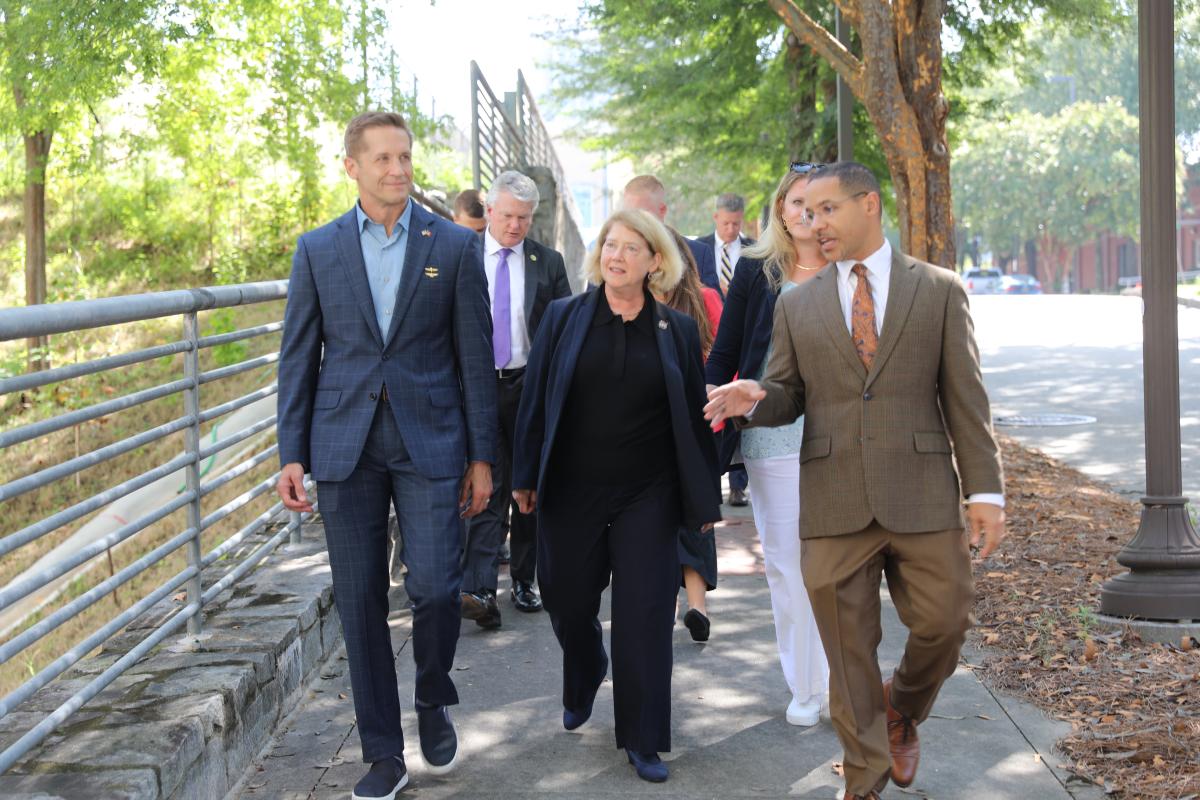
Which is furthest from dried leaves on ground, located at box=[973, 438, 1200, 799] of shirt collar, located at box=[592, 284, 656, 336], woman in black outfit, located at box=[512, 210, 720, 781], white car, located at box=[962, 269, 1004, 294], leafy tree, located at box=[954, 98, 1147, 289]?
white car, located at box=[962, 269, 1004, 294]

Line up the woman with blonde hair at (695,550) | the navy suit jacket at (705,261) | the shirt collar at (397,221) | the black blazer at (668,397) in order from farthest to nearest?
1. the navy suit jacket at (705,261)
2. the woman with blonde hair at (695,550)
3. the black blazer at (668,397)
4. the shirt collar at (397,221)

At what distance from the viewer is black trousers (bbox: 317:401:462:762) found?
4.81 meters

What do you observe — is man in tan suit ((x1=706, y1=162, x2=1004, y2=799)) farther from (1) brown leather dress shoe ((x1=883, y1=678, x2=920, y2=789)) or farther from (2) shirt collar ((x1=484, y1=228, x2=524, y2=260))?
(2) shirt collar ((x1=484, y1=228, x2=524, y2=260))

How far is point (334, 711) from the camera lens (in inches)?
229

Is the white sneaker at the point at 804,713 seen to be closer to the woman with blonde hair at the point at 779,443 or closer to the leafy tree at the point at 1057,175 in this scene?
the woman with blonde hair at the point at 779,443

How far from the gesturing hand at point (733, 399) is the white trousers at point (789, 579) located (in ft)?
3.82

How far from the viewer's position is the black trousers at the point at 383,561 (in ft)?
15.8

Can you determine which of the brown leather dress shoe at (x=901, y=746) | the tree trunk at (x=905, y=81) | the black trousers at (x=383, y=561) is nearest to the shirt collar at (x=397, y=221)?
the black trousers at (x=383, y=561)

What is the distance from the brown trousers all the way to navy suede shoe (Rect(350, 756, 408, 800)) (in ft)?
4.74

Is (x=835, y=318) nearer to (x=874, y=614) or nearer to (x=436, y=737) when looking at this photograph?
(x=874, y=614)

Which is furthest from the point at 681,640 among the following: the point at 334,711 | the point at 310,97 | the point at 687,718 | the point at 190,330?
the point at 310,97

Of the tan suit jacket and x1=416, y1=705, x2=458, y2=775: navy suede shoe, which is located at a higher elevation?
the tan suit jacket

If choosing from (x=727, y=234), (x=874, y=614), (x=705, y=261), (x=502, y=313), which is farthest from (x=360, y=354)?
(x=727, y=234)

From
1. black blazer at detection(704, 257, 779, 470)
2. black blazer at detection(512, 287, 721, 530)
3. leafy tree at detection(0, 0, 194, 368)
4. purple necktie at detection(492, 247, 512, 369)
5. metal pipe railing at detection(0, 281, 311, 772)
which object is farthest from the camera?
leafy tree at detection(0, 0, 194, 368)
